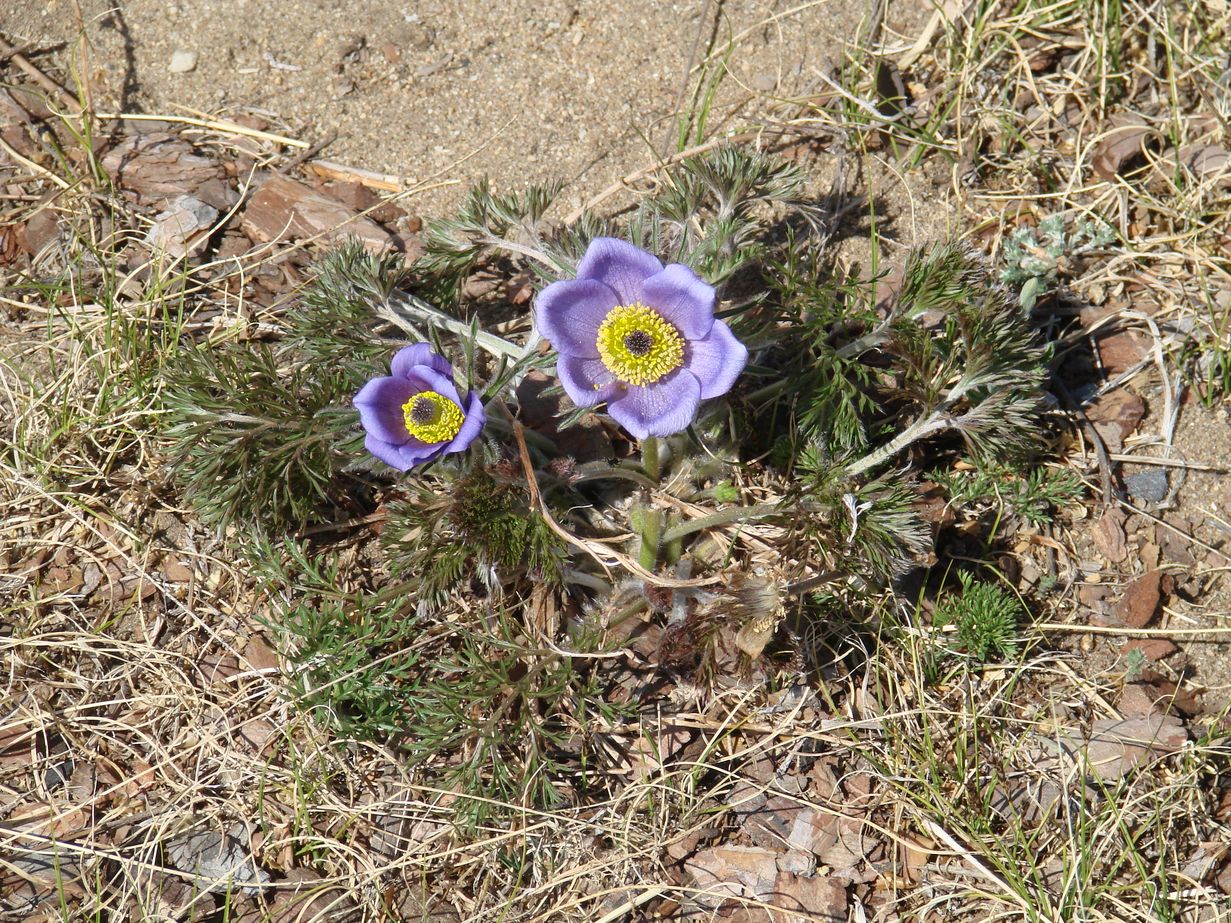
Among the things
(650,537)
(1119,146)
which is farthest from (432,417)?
(1119,146)

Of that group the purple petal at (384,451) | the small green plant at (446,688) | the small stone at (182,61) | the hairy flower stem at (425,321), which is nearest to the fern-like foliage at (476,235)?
the hairy flower stem at (425,321)

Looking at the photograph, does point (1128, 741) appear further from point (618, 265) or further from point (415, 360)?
point (415, 360)

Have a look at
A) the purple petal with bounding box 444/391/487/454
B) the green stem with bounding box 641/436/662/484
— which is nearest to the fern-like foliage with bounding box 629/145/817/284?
the green stem with bounding box 641/436/662/484

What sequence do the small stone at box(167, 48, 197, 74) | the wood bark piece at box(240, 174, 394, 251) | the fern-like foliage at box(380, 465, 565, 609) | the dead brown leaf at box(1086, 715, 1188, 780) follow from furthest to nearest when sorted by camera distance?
the small stone at box(167, 48, 197, 74), the wood bark piece at box(240, 174, 394, 251), the dead brown leaf at box(1086, 715, 1188, 780), the fern-like foliage at box(380, 465, 565, 609)

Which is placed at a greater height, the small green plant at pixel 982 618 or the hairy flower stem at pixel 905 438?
the hairy flower stem at pixel 905 438

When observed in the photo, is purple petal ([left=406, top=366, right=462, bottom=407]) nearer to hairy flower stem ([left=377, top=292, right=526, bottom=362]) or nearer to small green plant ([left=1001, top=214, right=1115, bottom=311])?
hairy flower stem ([left=377, top=292, right=526, bottom=362])

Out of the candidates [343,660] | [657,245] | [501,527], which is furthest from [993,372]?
[343,660]

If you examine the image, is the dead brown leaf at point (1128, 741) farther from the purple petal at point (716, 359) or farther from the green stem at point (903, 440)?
the purple petal at point (716, 359)
